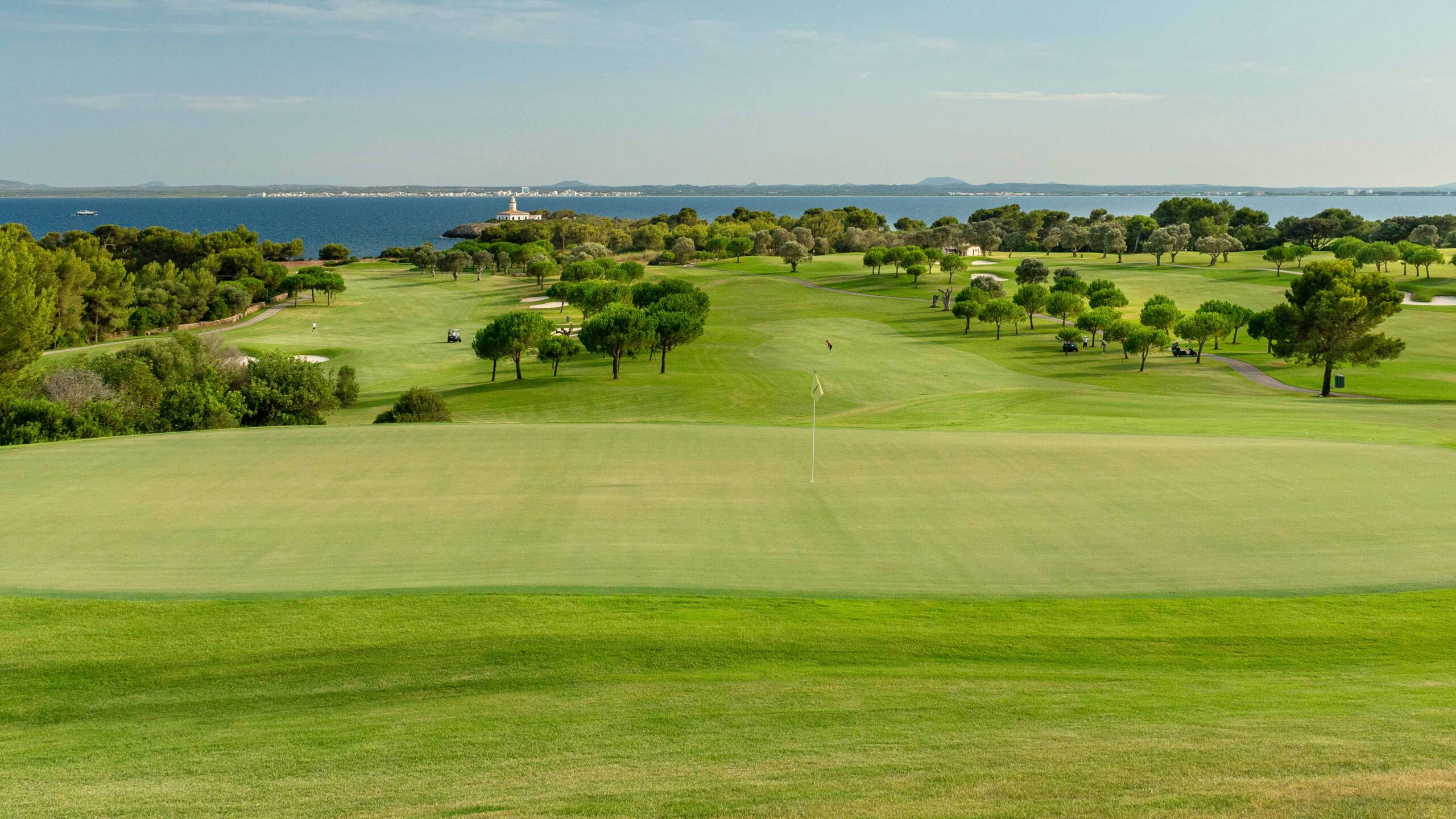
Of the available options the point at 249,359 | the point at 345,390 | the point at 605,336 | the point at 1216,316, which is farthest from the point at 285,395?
the point at 1216,316

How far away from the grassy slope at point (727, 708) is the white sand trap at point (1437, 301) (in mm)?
93292

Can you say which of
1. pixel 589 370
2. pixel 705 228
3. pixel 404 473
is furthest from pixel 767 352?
pixel 705 228

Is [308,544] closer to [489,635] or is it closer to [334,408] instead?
[489,635]

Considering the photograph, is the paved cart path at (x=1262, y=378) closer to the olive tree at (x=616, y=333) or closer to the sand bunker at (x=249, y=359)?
the olive tree at (x=616, y=333)

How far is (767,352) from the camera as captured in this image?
68.5 metres

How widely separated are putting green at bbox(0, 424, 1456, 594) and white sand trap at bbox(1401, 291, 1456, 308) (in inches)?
3146

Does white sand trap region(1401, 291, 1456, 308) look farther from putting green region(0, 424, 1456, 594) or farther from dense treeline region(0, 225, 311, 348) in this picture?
dense treeline region(0, 225, 311, 348)

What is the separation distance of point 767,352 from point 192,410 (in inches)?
1488

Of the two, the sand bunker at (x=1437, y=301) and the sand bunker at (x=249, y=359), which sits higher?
the sand bunker at (x=1437, y=301)

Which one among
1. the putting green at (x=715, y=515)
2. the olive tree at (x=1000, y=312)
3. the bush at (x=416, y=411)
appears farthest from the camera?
the olive tree at (x=1000, y=312)

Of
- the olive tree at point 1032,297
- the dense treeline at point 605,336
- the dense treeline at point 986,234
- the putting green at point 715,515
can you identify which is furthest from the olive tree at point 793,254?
the putting green at point 715,515

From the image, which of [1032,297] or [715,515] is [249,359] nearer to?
[715,515]

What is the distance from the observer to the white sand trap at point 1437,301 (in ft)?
299

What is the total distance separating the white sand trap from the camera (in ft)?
299
